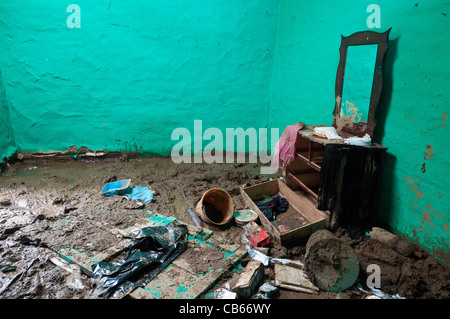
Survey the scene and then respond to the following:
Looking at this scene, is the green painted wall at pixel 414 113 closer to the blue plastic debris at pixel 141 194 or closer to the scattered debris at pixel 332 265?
the scattered debris at pixel 332 265

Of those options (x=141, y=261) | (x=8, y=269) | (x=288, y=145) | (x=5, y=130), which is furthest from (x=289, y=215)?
(x=5, y=130)

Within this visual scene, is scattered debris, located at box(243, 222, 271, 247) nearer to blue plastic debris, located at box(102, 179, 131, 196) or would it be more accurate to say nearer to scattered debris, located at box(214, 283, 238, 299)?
scattered debris, located at box(214, 283, 238, 299)

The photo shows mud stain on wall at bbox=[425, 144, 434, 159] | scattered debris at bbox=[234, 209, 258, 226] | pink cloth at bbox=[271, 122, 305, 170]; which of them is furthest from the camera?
pink cloth at bbox=[271, 122, 305, 170]

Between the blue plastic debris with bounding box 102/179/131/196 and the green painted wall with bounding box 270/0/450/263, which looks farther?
the blue plastic debris with bounding box 102/179/131/196


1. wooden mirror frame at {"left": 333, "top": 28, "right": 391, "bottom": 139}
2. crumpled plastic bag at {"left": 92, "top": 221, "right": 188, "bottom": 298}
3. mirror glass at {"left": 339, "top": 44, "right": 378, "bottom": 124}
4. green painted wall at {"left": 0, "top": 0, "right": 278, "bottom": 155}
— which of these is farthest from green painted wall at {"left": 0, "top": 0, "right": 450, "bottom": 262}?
crumpled plastic bag at {"left": 92, "top": 221, "right": 188, "bottom": 298}

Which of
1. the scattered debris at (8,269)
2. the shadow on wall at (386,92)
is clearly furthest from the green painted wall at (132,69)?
the scattered debris at (8,269)

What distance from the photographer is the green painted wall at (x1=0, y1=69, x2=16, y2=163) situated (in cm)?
460

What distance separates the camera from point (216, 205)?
11.7 feet

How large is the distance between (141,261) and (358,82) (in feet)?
9.47

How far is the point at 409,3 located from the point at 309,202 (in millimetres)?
2193

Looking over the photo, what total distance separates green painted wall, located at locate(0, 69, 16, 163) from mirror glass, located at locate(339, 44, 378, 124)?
510 cm

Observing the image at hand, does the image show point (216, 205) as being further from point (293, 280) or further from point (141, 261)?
point (293, 280)

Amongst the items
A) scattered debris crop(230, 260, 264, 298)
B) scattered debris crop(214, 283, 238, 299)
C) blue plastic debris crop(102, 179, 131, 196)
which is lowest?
scattered debris crop(214, 283, 238, 299)

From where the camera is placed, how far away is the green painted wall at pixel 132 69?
175 inches
